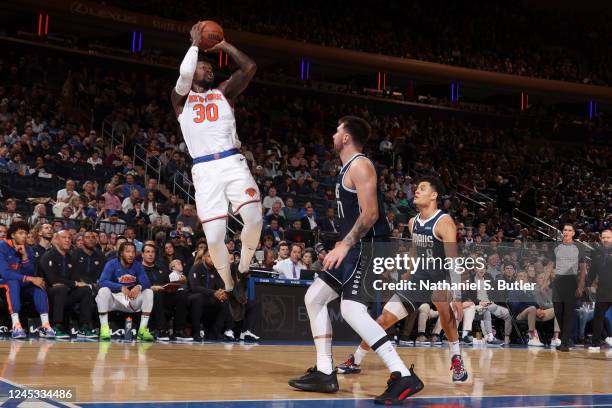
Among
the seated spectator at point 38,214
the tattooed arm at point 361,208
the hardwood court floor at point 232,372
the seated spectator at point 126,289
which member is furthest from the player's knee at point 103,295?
the tattooed arm at point 361,208

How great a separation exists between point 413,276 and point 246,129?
1126 cm

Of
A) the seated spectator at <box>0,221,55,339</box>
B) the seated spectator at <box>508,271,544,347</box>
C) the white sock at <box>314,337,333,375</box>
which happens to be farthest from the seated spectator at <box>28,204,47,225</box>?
the seated spectator at <box>508,271,544,347</box>

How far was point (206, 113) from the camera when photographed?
7504mm

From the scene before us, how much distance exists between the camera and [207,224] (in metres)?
7.58

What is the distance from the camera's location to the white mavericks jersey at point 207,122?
7.50 metres

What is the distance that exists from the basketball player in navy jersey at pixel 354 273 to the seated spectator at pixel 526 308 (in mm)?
9386

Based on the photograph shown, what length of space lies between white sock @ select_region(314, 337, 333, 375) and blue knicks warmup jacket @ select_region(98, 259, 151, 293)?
5612 mm

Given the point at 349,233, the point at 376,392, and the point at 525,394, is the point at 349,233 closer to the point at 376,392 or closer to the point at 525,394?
the point at 376,392

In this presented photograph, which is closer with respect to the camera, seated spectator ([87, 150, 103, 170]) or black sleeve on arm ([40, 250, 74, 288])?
black sleeve on arm ([40, 250, 74, 288])

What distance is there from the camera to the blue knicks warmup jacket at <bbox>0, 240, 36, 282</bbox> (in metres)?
10.9

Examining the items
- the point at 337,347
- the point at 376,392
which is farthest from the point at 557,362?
the point at 376,392

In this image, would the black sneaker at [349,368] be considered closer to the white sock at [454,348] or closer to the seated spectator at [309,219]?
the white sock at [454,348]

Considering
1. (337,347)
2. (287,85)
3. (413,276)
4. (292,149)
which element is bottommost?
(337,347)

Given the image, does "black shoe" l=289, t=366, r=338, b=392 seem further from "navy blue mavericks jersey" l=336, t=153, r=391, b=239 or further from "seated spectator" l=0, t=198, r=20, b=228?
"seated spectator" l=0, t=198, r=20, b=228
